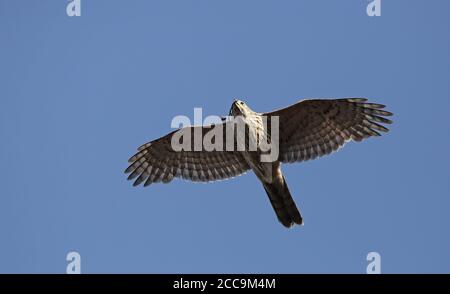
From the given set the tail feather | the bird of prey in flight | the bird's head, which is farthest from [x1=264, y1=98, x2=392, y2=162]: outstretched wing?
the bird's head

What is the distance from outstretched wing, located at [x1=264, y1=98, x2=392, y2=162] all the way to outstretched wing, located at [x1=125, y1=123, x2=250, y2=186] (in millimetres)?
1211

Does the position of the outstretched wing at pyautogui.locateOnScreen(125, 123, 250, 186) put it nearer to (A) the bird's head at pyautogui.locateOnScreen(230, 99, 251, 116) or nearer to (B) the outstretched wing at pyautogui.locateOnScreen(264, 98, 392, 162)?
(B) the outstretched wing at pyautogui.locateOnScreen(264, 98, 392, 162)

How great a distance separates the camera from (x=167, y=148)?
53.3ft

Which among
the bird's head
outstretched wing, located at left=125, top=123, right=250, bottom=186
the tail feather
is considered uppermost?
the bird's head

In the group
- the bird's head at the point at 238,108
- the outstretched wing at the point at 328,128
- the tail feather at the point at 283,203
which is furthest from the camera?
the outstretched wing at the point at 328,128

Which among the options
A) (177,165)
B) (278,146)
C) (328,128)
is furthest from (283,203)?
(177,165)

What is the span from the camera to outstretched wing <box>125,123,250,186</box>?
16.2 metres

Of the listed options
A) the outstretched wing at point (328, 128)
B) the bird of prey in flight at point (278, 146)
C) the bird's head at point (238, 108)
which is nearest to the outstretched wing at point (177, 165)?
the bird of prey in flight at point (278, 146)

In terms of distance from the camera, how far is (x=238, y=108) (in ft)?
47.8

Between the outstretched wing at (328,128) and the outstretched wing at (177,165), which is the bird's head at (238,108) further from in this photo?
the outstretched wing at (177,165)

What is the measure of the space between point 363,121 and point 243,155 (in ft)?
8.81

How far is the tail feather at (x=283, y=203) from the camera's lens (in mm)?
14695

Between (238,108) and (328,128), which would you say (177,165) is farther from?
(328,128)

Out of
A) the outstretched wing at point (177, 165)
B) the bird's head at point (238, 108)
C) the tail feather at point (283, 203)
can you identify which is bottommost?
the tail feather at point (283, 203)
